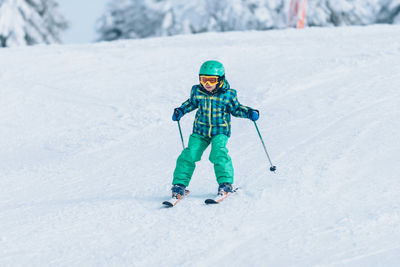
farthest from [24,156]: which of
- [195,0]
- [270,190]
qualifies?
[195,0]

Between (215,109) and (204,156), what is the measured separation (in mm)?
1673

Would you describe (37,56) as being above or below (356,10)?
below

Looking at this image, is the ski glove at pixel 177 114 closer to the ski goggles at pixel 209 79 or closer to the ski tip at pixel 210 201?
the ski goggles at pixel 209 79

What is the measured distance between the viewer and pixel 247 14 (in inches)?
917

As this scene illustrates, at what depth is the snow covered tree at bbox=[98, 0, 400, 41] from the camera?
23188 mm

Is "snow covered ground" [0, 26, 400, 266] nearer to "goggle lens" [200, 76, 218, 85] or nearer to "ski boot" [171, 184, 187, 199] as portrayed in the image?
"ski boot" [171, 184, 187, 199]

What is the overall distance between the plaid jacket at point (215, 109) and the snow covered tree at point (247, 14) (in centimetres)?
1813

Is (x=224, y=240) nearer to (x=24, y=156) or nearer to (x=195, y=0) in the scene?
(x=24, y=156)

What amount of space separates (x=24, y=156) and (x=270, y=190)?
367 cm

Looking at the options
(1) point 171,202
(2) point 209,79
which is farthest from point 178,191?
(2) point 209,79

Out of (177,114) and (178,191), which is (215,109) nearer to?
(177,114)

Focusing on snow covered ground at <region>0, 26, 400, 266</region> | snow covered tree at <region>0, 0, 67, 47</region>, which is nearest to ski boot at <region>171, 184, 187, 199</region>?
snow covered ground at <region>0, 26, 400, 266</region>

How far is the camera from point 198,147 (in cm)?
520

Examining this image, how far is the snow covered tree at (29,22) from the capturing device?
20047mm
